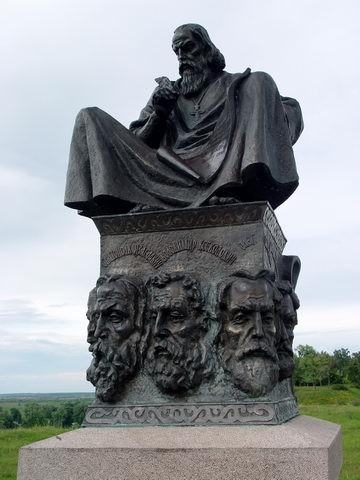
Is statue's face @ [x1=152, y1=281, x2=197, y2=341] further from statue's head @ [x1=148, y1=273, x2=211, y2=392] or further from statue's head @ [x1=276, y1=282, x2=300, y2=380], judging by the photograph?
statue's head @ [x1=276, y1=282, x2=300, y2=380]

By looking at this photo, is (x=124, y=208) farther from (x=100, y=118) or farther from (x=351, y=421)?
(x=351, y=421)

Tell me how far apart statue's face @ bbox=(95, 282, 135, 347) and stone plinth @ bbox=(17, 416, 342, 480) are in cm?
62

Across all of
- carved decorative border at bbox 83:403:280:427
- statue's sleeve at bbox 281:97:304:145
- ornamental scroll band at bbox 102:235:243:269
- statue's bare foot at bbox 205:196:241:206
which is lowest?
carved decorative border at bbox 83:403:280:427

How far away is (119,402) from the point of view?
4.28 meters

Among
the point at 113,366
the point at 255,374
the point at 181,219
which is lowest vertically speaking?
the point at 255,374

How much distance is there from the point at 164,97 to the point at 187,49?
0.49 m

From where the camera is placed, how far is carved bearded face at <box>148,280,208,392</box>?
163 inches

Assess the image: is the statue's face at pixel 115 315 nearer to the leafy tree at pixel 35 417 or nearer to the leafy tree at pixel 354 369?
the leafy tree at pixel 35 417

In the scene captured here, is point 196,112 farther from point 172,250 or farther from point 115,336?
point 115,336

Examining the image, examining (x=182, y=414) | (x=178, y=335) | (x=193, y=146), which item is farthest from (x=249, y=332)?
(x=193, y=146)

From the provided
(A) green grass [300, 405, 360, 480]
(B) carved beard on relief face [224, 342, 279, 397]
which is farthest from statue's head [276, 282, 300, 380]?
(A) green grass [300, 405, 360, 480]

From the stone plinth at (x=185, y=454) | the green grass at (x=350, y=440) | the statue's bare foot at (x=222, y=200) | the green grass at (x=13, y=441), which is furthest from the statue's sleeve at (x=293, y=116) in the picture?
the green grass at (x=13, y=441)

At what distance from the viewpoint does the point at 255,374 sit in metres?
4.02

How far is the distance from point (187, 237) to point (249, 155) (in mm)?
699
